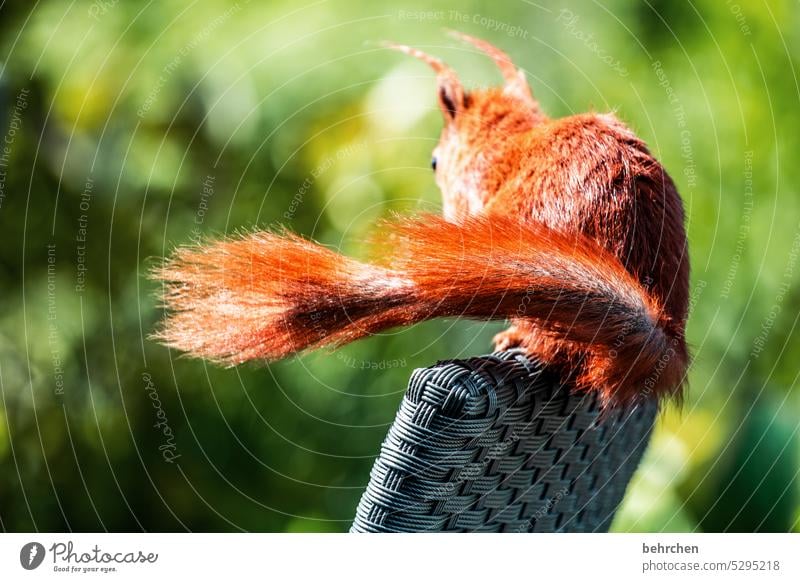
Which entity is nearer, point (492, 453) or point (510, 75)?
point (492, 453)

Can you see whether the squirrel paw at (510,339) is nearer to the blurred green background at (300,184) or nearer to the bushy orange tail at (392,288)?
the bushy orange tail at (392,288)

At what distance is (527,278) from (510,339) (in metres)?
0.16

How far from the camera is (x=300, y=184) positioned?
5.41 feet

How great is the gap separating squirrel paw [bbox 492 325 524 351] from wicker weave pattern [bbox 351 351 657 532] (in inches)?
1.7

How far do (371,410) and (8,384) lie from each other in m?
0.61

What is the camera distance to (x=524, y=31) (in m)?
1.47

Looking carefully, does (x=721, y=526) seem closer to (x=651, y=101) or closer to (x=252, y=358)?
(x=651, y=101)

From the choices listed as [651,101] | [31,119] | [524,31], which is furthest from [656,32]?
[31,119]

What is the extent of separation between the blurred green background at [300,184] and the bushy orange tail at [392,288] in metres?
0.86

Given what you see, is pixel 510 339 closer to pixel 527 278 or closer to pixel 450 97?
pixel 527 278

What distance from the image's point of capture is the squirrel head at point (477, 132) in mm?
760
